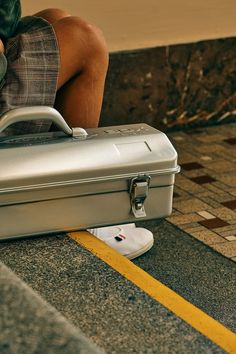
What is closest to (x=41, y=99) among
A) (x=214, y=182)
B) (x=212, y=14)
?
(x=214, y=182)

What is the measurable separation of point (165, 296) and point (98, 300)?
0.67 ft

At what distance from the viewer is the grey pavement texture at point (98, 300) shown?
2.26 meters

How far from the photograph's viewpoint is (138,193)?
2.86 m

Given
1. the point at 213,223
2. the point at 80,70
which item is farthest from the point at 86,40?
the point at 213,223

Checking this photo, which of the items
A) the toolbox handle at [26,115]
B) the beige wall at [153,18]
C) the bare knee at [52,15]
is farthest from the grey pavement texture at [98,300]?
the beige wall at [153,18]

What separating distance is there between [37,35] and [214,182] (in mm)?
1469

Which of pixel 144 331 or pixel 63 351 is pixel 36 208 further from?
pixel 63 351

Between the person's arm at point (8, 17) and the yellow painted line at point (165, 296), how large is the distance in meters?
0.71

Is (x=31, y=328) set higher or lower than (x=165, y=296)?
higher

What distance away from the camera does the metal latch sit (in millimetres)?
2844

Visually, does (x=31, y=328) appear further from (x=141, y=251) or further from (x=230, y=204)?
(x=230, y=204)

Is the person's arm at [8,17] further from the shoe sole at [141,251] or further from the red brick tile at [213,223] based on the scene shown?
the red brick tile at [213,223]

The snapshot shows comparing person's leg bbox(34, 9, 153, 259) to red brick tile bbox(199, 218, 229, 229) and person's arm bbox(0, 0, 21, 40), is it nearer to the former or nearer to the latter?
person's arm bbox(0, 0, 21, 40)

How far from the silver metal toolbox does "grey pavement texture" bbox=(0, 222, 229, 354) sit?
79 millimetres
